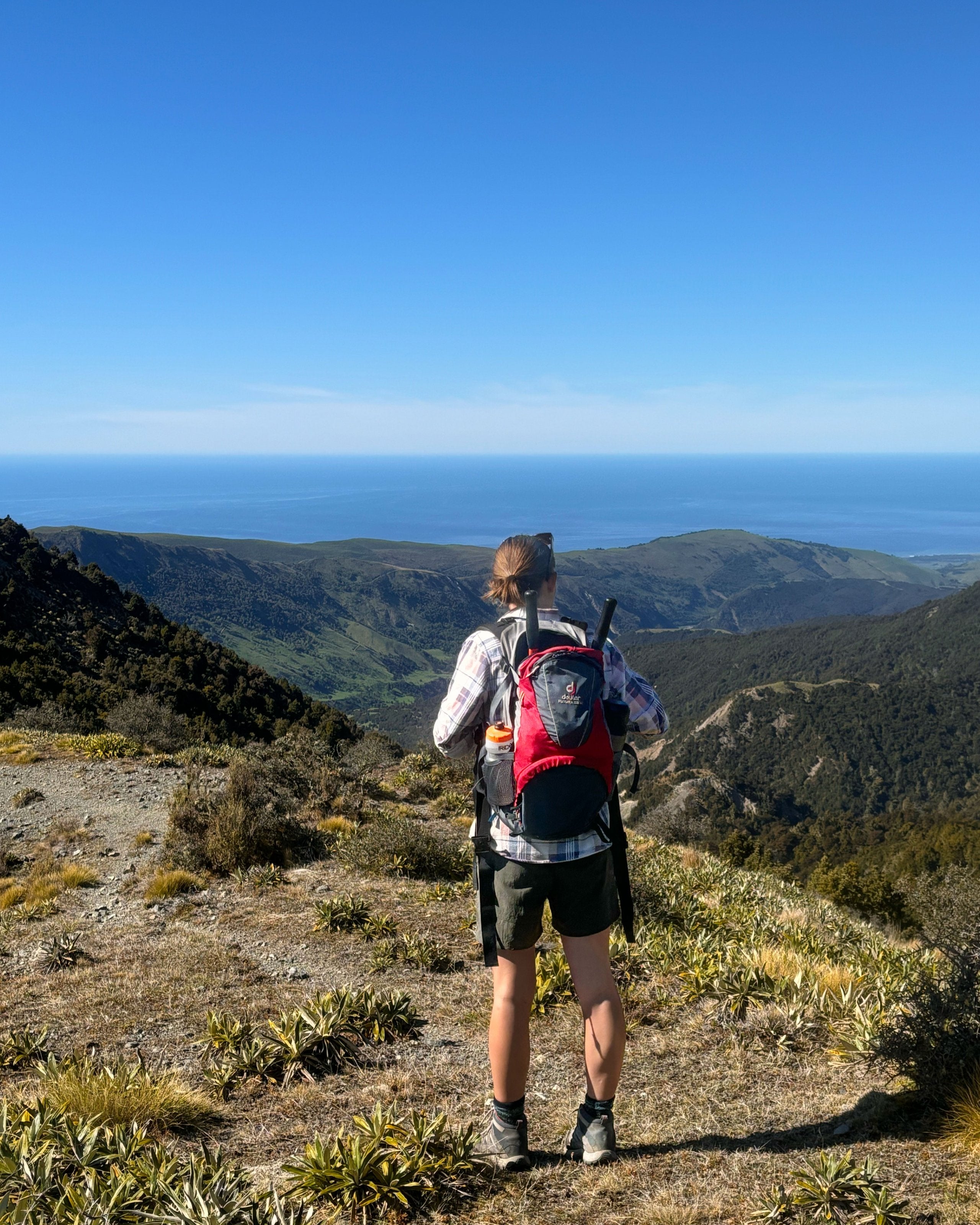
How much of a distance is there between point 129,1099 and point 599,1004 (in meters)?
1.89

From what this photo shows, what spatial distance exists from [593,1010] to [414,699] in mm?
130078

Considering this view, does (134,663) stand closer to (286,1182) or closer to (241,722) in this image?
(241,722)

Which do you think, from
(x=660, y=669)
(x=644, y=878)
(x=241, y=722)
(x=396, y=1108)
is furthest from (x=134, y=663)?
(x=660, y=669)

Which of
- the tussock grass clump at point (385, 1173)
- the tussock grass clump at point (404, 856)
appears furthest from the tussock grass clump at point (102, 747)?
the tussock grass clump at point (385, 1173)

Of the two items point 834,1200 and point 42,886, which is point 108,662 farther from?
point 834,1200

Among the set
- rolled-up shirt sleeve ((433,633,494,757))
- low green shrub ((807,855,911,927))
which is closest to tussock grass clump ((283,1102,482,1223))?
rolled-up shirt sleeve ((433,633,494,757))

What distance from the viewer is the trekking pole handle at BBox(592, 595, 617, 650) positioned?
2.35 meters

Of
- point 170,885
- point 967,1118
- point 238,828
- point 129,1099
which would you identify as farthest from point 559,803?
point 238,828

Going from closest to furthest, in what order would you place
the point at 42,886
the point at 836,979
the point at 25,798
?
the point at 836,979, the point at 42,886, the point at 25,798

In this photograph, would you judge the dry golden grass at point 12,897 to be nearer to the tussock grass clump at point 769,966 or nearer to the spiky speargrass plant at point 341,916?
the spiky speargrass plant at point 341,916

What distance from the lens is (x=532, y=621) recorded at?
2299mm

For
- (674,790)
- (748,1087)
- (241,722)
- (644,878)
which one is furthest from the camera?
(674,790)

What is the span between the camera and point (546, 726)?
7.27 ft

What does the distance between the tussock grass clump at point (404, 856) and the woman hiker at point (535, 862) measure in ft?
13.8
